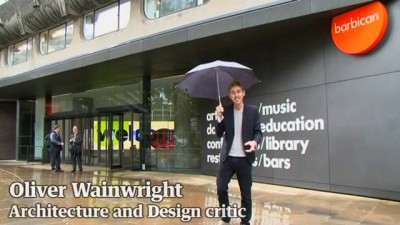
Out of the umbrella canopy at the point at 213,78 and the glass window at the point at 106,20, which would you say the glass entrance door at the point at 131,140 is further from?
the umbrella canopy at the point at 213,78

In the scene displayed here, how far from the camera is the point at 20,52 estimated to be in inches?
835

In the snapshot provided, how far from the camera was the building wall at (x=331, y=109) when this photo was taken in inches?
321

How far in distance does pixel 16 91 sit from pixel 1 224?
1575cm

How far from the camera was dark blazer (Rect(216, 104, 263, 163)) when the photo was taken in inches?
206

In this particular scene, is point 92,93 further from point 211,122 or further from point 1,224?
point 1,224

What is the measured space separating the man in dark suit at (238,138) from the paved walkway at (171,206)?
113 centimetres

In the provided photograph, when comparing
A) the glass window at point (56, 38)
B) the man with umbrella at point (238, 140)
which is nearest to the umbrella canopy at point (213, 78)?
the man with umbrella at point (238, 140)

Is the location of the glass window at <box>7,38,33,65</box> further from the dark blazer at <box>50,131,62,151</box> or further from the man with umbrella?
the man with umbrella

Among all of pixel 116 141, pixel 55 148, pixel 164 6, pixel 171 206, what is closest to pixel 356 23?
pixel 171 206

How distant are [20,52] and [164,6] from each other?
1130cm

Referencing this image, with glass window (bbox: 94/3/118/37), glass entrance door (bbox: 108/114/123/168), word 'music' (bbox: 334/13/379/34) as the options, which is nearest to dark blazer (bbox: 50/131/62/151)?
glass entrance door (bbox: 108/114/123/168)

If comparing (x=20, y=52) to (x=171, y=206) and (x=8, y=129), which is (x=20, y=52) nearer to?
(x=8, y=129)

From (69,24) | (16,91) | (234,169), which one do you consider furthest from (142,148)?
(234,169)

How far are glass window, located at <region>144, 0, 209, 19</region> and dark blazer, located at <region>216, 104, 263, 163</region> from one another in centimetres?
736
